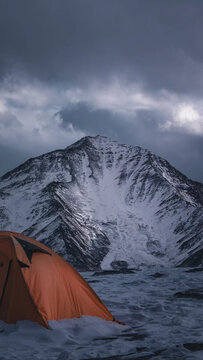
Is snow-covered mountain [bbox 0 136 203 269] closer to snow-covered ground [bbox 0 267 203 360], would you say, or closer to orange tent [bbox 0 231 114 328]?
snow-covered ground [bbox 0 267 203 360]

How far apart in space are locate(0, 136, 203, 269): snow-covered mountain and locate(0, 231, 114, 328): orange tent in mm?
60918

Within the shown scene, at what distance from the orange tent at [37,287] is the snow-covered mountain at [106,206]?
60.9 metres

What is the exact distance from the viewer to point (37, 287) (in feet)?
29.9

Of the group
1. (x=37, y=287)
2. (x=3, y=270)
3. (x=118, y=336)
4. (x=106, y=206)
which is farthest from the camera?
(x=106, y=206)

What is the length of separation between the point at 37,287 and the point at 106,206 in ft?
319

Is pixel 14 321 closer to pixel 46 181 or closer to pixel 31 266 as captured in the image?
pixel 31 266

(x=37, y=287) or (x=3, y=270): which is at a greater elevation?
(x=3, y=270)

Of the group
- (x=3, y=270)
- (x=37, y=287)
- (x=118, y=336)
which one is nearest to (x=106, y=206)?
(x=3, y=270)

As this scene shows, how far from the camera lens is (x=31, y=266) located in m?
9.57

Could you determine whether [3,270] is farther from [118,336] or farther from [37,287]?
[118,336]

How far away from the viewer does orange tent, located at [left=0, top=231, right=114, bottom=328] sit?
8.82 meters

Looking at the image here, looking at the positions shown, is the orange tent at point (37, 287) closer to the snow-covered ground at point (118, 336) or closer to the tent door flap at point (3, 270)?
the tent door flap at point (3, 270)

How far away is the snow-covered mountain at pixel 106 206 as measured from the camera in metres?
82.3

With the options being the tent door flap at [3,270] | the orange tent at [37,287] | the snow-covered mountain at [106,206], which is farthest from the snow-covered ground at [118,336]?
the snow-covered mountain at [106,206]
